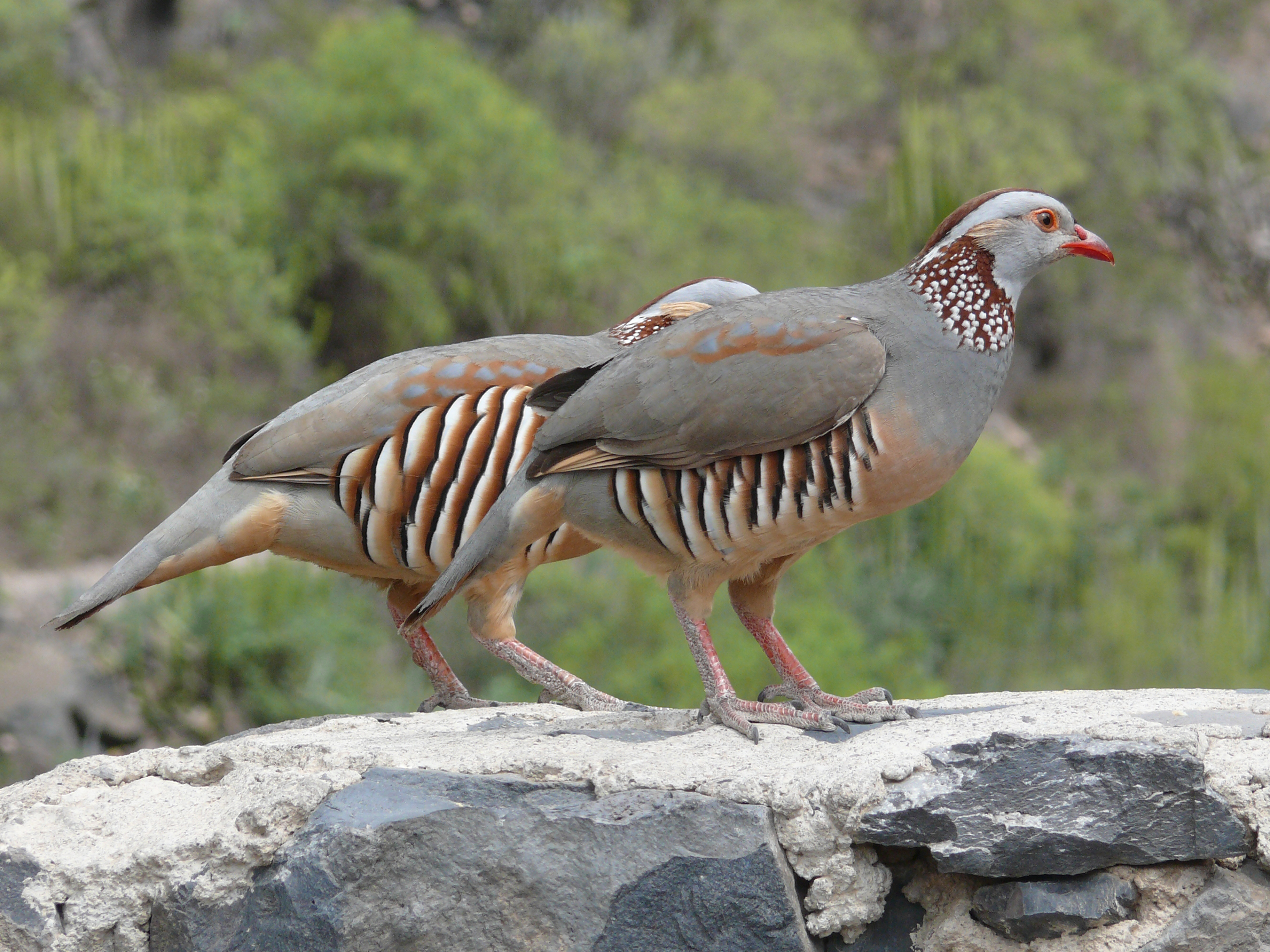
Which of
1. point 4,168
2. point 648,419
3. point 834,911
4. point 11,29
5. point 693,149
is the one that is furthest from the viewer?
point 693,149

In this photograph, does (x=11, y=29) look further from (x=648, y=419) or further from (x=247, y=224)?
(x=648, y=419)

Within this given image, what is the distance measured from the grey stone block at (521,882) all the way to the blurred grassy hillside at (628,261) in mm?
6322

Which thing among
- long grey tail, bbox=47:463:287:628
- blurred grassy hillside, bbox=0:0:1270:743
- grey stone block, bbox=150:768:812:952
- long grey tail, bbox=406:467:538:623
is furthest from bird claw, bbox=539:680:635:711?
blurred grassy hillside, bbox=0:0:1270:743

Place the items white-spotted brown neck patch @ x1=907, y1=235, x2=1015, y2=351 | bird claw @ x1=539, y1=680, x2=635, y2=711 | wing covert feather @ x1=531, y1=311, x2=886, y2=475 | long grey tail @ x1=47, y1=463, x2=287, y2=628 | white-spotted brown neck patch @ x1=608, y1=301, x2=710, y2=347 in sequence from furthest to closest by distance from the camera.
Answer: white-spotted brown neck patch @ x1=608, y1=301, x2=710, y2=347 < bird claw @ x1=539, y1=680, x2=635, y2=711 < long grey tail @ x1=47, y1=463, x2=287, y2=628 < white-spotted brown neck patch @ x1=907, y1=235, x2=1015, y2=351 < wing covert feather @ x1=531, y1=311, x2=886, y2=475

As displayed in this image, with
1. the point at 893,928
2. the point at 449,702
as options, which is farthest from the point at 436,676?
the point at 893,928

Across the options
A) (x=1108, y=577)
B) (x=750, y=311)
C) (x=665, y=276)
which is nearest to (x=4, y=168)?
(x=665, y=276)

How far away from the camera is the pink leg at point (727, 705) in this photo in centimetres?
328

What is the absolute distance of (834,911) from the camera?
111 inches

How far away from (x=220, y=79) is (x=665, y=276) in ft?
26.3

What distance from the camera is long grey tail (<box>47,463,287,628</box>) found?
4.16 metres

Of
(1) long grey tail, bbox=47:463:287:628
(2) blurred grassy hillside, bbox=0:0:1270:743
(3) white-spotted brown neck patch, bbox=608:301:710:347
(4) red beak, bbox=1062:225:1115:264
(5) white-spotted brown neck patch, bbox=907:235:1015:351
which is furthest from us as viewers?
(2) blurred grassy hillside, bbox=0:0:1270:743

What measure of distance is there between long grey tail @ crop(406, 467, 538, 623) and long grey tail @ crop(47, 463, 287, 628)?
3.38 feet

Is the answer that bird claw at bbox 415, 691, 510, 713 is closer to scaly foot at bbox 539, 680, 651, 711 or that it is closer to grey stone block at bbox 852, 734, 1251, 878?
scaly foot at bbox 539, 680, 651, 711

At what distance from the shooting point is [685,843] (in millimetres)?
2820
